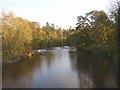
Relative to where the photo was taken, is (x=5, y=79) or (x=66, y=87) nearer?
(x=66, y=87)

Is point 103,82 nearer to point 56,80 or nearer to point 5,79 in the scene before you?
point 56,80

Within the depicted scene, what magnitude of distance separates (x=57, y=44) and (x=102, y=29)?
6263 cm

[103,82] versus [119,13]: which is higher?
[119,13]

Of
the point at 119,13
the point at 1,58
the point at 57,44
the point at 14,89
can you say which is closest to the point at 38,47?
the point at 57,44

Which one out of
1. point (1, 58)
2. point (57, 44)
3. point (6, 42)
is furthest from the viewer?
point (57, 44)

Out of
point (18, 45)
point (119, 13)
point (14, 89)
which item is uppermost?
point (119, 13)

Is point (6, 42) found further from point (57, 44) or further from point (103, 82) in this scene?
point (57, 44)

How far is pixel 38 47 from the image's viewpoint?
285 feet

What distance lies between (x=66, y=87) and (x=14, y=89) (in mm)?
4447

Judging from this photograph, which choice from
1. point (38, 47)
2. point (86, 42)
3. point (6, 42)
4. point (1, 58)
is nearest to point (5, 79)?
point (1, 58)

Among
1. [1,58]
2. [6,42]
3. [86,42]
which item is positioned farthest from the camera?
[86,42]

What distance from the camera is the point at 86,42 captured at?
63.3m

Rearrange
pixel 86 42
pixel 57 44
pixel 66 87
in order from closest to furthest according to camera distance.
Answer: pixel 66 87, pixel 86 42, pixel 57 44

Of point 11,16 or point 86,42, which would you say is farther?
point 86,42
